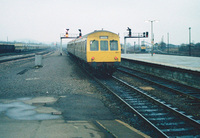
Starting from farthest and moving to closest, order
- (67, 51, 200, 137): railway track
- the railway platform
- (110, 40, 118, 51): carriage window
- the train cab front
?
(110, 40, 118, 51): carriage window → the train cab front → (67, 51, 200, 137): railway track → the railway platform

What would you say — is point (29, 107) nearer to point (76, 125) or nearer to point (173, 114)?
point (76, 125)

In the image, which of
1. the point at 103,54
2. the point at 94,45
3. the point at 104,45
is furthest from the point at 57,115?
the point at 104,45

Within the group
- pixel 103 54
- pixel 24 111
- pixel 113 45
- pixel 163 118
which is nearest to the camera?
pixel 163 118

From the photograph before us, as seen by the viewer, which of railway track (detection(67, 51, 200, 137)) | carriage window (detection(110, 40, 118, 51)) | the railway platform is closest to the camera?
the railway platform

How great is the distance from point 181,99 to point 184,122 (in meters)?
2.99

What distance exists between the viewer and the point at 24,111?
6.68 m

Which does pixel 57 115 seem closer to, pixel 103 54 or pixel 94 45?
pixel 103 54

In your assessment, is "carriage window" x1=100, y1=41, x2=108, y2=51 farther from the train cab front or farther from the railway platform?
the railway platform

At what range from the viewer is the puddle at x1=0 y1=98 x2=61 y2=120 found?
6.05 metres

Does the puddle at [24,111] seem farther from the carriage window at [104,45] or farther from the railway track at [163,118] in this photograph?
the carriage window at [104,45]

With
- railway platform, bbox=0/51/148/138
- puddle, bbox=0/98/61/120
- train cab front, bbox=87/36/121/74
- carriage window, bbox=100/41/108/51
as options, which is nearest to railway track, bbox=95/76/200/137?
railway platform, bbox=0/51/148/138

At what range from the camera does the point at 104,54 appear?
544 inches

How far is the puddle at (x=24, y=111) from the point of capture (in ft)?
19.8

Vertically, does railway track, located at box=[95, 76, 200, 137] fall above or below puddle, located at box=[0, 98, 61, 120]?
below
